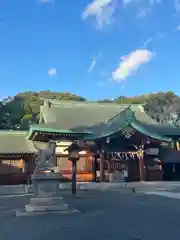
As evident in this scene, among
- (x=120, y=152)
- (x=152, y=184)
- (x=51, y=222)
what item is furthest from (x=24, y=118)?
(x=51, y=222)

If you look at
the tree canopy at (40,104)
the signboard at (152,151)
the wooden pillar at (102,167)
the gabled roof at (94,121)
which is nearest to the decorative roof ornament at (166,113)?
the tree canopy at (40,104)

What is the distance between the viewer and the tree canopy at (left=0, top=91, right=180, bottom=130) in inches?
1761

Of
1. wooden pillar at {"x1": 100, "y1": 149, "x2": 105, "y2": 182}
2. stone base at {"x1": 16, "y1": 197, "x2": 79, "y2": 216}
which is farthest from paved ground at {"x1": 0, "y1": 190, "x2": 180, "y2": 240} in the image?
wooden pillar at {"x1": 100, "y1": 149, "x2": 105, "y2": 182}

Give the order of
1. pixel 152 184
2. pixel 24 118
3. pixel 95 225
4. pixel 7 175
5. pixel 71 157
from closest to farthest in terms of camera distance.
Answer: pixel 95 225 < pixel 71 157 < pixel 152 184 < pixel 7 175 < pixel 24 118

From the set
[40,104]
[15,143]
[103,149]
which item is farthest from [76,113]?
[40,104]

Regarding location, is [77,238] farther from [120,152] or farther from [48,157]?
[120,152]

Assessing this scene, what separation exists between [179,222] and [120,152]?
17408mm

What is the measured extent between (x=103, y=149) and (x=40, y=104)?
26.1 m

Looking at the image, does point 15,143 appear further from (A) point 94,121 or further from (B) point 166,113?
(B) point 166,113

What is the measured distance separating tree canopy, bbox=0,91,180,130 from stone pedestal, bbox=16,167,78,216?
84.9 feet

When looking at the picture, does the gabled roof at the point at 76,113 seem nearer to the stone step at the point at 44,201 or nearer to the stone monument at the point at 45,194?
the stone monument at the point at 45,194

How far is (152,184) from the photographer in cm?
2372

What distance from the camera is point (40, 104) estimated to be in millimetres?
50438

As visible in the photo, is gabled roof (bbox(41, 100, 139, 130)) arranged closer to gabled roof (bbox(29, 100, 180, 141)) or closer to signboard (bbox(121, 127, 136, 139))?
gabled roof (bbox(29, 100, 180, 141))
